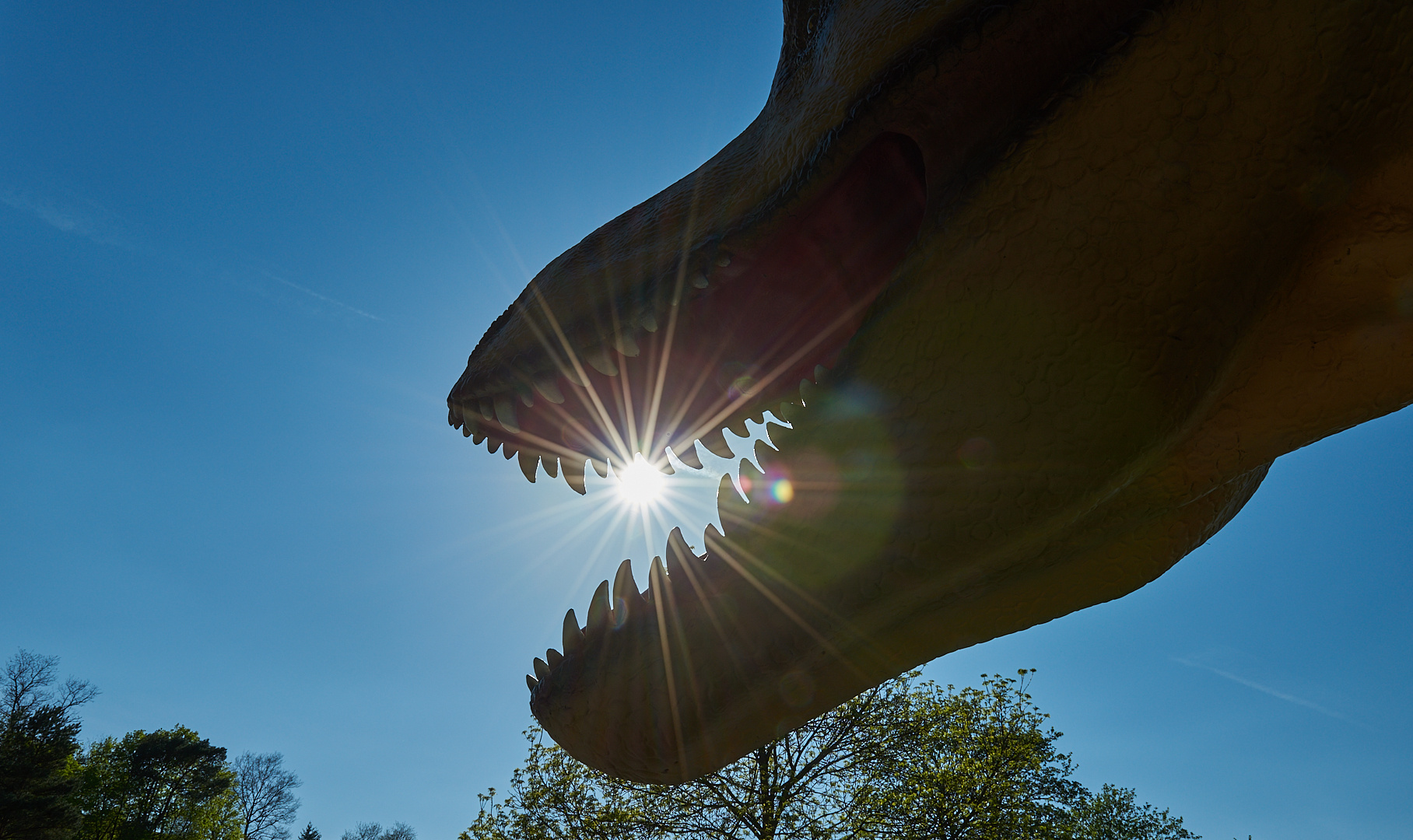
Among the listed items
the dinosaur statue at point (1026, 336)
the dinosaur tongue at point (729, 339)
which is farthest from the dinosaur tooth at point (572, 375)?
the dinosaur statue at point (1026, 336)

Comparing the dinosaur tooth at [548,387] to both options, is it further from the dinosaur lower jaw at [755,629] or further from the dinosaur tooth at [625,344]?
the dinosaur lower jaw at [755,629]

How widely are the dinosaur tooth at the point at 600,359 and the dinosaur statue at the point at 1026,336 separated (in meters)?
0.24

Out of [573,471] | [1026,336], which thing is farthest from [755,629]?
[573,471]

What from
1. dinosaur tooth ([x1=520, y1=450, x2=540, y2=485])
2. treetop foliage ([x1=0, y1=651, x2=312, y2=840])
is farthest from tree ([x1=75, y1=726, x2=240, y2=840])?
dinosaur tooth ([x1=520, y1=450, x2=540, y2=485])

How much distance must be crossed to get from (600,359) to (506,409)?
1.02 feet

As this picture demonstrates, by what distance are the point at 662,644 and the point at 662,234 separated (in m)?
0.98

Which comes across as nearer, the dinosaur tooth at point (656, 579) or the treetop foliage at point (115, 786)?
the dinosaur tooth at point (656, 579)

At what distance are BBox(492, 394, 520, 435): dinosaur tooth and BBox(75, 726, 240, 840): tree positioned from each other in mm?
53868

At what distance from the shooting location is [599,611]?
1.55 m

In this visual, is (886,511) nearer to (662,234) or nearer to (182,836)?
(662,234)

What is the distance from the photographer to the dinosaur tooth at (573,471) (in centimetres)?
211

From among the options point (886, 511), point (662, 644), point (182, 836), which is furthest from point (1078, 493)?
point (182, 836)

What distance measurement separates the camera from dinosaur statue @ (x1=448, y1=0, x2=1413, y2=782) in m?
1.16

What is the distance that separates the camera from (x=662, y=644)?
140 cm
